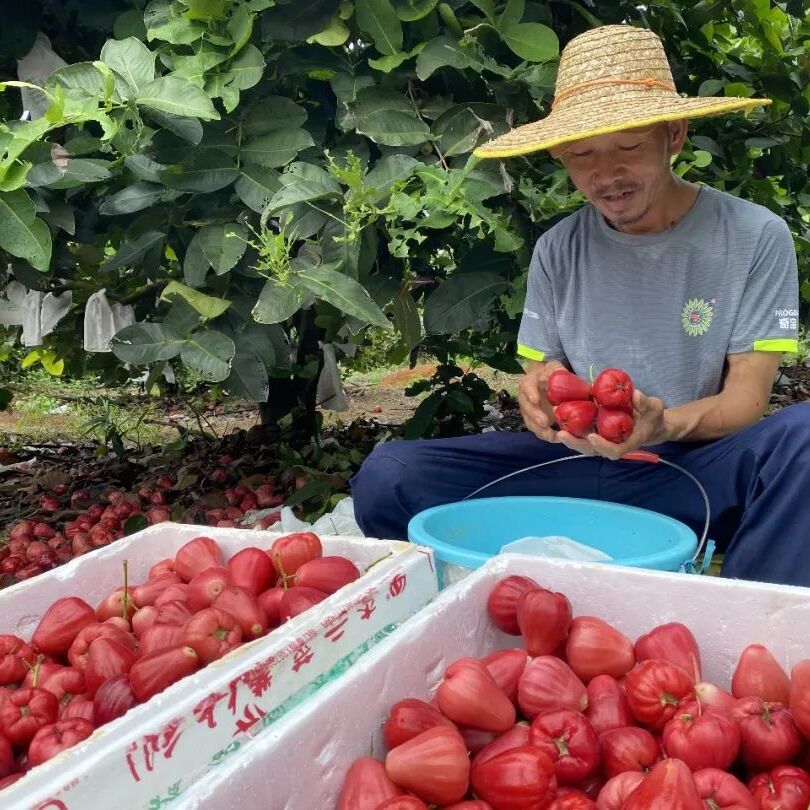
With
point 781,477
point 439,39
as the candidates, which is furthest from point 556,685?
point 439,39

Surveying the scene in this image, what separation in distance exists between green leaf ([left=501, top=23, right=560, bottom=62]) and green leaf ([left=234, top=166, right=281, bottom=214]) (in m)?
0.65

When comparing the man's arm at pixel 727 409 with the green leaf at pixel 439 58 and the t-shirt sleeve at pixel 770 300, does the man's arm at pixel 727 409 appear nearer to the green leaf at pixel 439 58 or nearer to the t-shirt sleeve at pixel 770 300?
the t-shirt sleeve at pixel 770 300

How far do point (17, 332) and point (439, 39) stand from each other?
297 cm

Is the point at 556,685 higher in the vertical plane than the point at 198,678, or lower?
lower

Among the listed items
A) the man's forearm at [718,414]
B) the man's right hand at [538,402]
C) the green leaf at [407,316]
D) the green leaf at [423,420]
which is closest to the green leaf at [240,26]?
the green leaf at [407,316]

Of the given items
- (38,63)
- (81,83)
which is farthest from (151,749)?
(38,63)

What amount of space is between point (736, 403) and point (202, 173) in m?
1.38

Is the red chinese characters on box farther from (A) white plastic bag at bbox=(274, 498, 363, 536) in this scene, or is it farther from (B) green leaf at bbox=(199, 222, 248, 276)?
(A) white plastic bag at bbox=(274, 498, 363, 536)

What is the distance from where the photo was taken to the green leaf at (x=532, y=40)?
84.5 inches

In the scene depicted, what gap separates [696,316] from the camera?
225 centimetres

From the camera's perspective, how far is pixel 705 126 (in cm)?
304

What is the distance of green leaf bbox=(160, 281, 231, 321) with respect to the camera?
2203mm

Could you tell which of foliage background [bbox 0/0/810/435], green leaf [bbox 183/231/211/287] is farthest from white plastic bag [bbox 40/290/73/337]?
green leaf [bbox 183/231/211/287]

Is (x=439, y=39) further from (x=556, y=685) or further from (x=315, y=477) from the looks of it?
(x=315, y=477)
